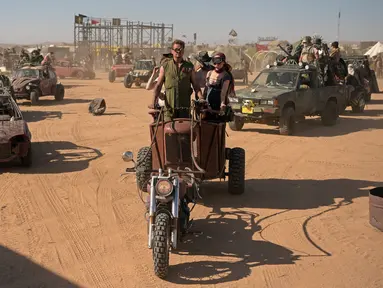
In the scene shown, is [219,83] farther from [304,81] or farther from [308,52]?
[308,52]

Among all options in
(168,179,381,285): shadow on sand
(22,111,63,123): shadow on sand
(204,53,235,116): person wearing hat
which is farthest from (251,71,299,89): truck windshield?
(22,111,63,123): shadow on sand

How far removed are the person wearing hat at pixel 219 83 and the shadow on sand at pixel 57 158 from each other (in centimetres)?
301

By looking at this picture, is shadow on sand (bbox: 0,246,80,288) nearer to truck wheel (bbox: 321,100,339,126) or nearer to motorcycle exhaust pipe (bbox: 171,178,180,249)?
motorcycle exhaust pipe (bbox: 171,178,180,249)

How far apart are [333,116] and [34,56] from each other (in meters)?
15.4

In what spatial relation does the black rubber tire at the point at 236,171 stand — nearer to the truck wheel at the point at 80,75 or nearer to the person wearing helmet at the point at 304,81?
the person wearing helmet at the point at 304,81

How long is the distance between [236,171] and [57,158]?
14.3 feet

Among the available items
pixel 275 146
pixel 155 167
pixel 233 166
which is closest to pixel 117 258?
pixel 155 167

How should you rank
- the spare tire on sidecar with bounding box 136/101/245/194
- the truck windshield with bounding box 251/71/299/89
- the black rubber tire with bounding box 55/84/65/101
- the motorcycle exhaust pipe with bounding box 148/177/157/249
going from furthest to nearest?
1. the black rubber tire with bounding box 55/84/65/101
2. the truck windshield with bounding box 251/71/299/89
3. the spare tire on sidecar with bounding box 136/101/245/194
4. the motorcycle exhaust pipe with bounding box 148/177/157/249

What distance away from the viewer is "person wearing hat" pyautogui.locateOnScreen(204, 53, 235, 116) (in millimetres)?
8328

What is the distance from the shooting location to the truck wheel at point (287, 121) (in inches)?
552

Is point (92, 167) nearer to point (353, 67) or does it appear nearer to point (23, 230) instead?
point (23, 230)

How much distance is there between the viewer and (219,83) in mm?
8531

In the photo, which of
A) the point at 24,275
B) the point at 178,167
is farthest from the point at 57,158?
the point at 24,275

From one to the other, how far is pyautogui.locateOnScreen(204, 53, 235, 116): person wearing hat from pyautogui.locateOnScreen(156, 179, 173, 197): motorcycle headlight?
2703 millimetres
